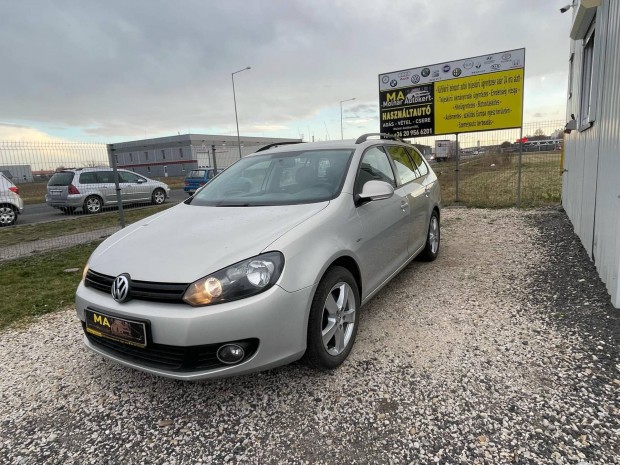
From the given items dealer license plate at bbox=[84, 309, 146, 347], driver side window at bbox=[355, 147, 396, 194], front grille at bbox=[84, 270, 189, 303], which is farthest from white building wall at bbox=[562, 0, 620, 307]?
dealer license plate at bbox=[84, 309, 146, 347]

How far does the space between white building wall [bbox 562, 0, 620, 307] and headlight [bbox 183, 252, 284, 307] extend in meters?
2.95

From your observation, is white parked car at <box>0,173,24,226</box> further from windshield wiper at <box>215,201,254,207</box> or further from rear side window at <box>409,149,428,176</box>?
rear side window at <box>409,149,428,176</box>

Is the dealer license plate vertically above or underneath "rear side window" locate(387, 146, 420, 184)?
underneath

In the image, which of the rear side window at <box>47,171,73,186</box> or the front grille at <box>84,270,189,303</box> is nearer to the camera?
the front grille at <box>84,270,189,303</box>

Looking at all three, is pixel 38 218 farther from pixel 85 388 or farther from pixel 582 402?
pixel 582 402

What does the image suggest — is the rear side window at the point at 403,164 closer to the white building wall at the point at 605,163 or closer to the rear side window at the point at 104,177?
the white building wall at the point at 605,163

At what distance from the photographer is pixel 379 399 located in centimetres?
249

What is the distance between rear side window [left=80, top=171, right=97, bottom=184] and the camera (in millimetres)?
12657

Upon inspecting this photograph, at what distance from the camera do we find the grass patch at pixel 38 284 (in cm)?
430

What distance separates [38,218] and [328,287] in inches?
517

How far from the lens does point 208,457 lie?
2121mm

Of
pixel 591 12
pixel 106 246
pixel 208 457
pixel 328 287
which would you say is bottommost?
pixel 208 457

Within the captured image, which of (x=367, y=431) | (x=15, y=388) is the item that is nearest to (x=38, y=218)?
(x=15, y=388)

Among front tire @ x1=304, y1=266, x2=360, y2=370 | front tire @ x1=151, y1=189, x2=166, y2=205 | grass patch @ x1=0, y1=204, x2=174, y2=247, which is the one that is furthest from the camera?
front tire @ x1=151, y1=189, x2=166, y2=205
